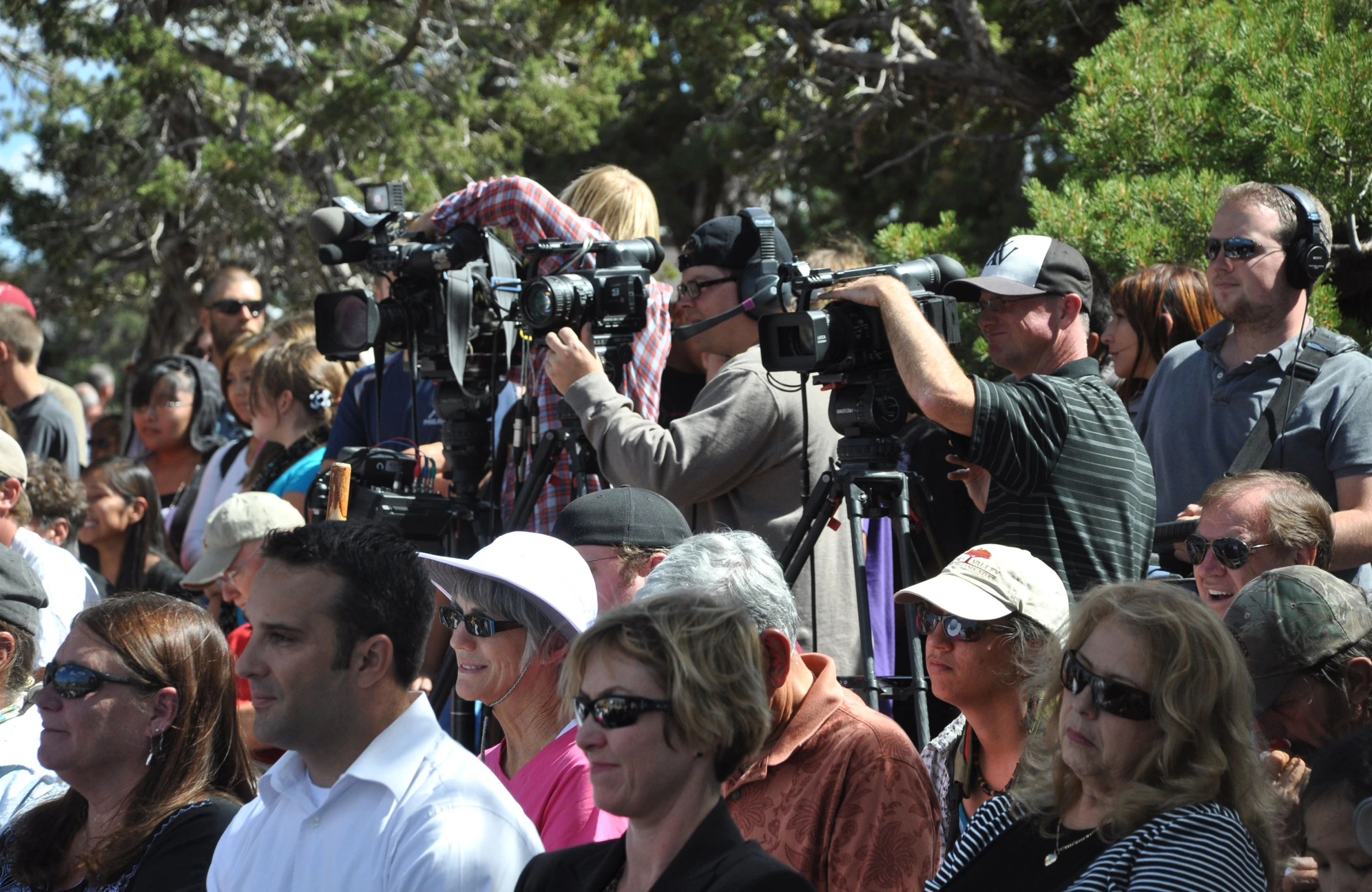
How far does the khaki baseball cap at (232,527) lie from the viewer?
471cm

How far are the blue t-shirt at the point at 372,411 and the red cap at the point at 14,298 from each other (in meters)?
2.34

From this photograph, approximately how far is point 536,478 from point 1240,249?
76.1 inches

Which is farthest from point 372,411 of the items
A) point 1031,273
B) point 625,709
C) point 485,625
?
point 625,709

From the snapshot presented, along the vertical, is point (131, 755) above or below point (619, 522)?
below

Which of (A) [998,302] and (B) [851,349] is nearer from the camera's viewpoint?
(B) [851,349]

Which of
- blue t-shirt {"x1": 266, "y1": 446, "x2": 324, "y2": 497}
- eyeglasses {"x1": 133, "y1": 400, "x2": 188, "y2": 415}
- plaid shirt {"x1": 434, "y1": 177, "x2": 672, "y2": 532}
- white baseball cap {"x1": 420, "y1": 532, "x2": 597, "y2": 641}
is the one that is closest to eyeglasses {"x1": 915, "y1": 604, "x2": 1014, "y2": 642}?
white baseball cap {"x1": 420, "y1": 532, "x2": 597, "y2": 641}

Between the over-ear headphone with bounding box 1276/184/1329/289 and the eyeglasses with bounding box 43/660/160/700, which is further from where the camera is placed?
the over-ear headphone with bounding box 1276/184/1329/289

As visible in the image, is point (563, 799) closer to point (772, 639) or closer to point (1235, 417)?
point (772, 639)

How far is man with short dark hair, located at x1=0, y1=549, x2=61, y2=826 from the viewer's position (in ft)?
10.9

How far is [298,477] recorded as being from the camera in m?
5.34

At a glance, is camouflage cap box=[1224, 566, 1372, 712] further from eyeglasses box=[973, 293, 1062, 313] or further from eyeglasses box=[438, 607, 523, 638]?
eyeglasses box=[438, 607, 523, 638]

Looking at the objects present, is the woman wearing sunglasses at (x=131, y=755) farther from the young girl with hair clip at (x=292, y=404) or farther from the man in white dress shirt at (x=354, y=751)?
the young girl with hair clip at (x=292, y=404)

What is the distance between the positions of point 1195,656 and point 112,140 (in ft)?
33.0

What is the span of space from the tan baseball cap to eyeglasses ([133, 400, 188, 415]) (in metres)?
1.88
